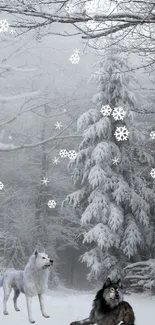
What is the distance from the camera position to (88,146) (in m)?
17.8

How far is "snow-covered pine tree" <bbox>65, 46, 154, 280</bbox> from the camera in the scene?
53.0 ft

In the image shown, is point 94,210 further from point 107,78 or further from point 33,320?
point 33,320

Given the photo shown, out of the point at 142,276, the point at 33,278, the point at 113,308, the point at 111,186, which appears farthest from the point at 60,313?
the point at 111,186

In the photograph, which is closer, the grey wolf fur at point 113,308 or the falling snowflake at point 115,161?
the grey wolf fur at point 113,308

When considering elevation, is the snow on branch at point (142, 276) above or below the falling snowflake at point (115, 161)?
below

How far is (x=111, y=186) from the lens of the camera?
1672 centimetres

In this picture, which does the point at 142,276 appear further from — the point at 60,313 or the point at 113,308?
the point at 113,308

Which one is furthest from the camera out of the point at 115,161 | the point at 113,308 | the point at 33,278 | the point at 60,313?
the point at 115,161

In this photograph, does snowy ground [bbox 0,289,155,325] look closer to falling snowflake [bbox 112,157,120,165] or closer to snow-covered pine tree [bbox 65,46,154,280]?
snow-covered pine tree [bbox 65,46,154,280]

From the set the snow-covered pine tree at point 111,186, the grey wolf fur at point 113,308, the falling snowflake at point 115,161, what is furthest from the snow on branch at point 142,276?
the grey wolf fur at point 113,308

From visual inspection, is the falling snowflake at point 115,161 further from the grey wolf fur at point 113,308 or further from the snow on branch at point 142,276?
the grey wolf fur at point 113,308

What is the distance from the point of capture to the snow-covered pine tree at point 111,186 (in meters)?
16.2

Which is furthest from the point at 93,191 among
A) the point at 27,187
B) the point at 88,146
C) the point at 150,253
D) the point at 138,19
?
the point at 138,19

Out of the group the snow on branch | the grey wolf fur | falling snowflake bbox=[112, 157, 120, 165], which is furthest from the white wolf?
falling snowflake bbox=[112, 157, 120, 165]
